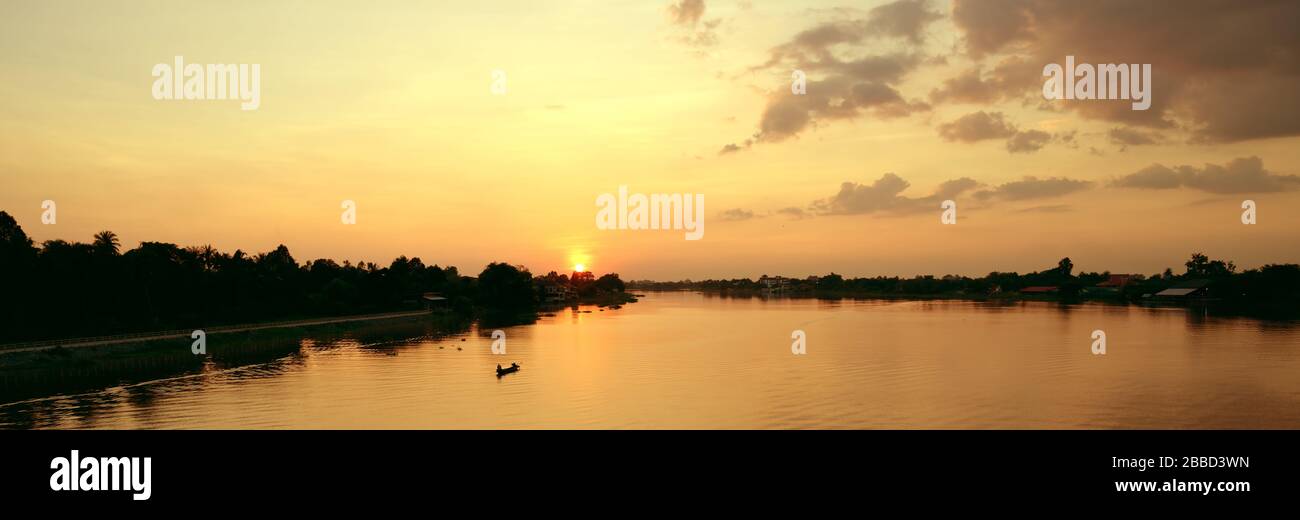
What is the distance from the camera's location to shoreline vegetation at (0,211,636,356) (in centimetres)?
6406

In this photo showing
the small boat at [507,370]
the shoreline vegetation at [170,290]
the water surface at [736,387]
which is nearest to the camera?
the water surface at [736,387]

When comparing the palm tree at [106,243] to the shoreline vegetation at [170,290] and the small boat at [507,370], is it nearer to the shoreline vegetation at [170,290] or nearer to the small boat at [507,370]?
the shoreline vegetation at [170,290]

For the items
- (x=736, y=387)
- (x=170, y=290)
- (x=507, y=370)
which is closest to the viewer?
(x=736, y=387)

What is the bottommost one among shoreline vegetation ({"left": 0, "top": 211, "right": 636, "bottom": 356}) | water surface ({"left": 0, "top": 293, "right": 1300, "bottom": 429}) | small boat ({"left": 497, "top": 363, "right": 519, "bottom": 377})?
water surface ({"left": 0, "top": 293, "right": 1300, "bottom": 429})

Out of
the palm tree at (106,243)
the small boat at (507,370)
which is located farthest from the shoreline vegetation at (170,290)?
the small boat at (507,370)

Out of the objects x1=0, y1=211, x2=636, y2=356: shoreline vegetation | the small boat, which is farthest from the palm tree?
the small boat

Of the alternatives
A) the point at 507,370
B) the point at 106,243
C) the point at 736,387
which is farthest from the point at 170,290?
the point at 736,387

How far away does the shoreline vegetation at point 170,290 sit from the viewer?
64062mm

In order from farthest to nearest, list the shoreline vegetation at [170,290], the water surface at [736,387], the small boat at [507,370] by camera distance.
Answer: the shoreline vegetation at [170,290], the small boat at [507,370], the water surface at [736,387]

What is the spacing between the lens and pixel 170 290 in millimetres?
82125

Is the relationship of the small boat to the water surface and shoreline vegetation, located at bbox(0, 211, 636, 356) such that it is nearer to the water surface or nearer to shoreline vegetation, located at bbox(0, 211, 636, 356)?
the water surface

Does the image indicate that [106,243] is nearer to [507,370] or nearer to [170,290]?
[170,290]
